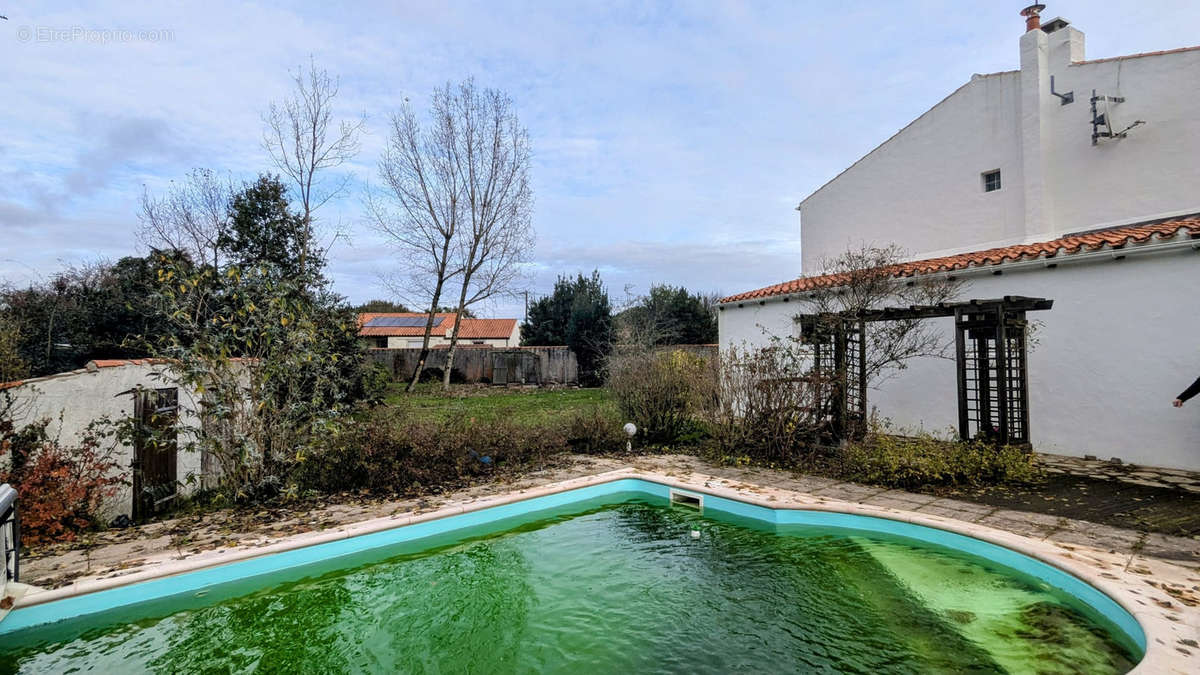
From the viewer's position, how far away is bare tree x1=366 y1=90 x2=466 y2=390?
17.2 m

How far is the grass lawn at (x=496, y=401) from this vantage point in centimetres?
1180

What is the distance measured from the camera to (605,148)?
1208 cm

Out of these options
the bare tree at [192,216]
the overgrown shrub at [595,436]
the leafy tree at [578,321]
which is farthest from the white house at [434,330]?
the overgrown shrub at [595,436]

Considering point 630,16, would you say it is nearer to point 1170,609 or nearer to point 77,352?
point 1170,609

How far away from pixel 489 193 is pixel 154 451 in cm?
1386

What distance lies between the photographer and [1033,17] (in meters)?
10.6

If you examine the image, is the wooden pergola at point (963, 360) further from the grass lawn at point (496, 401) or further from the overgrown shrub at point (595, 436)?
the grass lawn at point (496, 401)

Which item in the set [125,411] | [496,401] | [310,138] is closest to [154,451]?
[125,411]

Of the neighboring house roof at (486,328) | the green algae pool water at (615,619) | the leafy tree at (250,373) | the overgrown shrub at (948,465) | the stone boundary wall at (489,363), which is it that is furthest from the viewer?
the neighboring house roof at (486,328)

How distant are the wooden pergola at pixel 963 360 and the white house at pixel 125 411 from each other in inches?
296

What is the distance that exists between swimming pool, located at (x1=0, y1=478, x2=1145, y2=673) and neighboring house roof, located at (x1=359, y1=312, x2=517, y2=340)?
1165 inches

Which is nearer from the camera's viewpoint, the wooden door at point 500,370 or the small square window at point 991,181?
the small square window at point 991,181

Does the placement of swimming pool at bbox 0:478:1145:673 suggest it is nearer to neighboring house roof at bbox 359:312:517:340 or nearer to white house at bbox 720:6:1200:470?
white house at bbox 720:6:1200:470

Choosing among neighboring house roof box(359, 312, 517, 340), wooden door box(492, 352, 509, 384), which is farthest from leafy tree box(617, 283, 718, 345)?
neighboring house roof box(359, 312, 517, 340)
